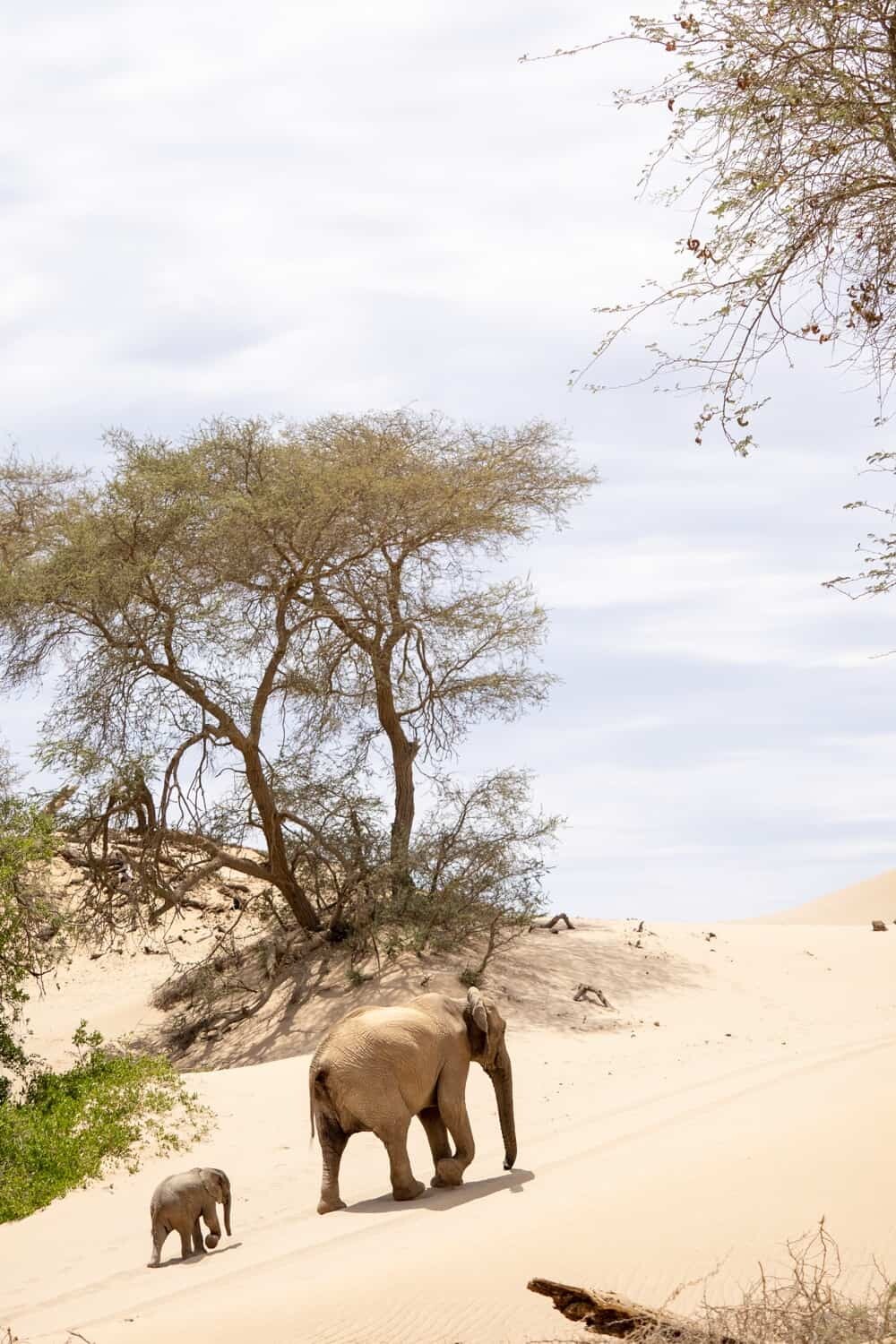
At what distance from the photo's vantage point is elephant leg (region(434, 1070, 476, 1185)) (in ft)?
35.3

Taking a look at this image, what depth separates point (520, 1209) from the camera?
9539 millimetres

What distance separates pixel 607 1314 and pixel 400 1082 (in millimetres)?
3936

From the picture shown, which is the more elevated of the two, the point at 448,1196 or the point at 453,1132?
the point at 453,1132

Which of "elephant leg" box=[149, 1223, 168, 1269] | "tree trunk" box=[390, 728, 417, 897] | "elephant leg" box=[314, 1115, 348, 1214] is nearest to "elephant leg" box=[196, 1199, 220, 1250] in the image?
"elephant leg" box=[149, 1223, 168, 1269]

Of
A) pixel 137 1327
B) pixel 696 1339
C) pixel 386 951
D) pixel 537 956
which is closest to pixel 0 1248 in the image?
pixel 137 1327

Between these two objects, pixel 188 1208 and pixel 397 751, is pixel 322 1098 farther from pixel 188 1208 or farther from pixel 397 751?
pixel 397 751

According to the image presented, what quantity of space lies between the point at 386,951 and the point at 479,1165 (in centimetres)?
913

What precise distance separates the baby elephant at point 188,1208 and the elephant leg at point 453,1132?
5.55 feet

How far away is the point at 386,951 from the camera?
821 inches

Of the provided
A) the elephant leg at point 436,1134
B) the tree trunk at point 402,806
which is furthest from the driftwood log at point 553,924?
the elephant leg at point 436,1134

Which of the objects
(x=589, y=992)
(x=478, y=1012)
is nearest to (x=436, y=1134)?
(x=478, y=1012)

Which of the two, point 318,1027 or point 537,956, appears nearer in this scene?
point 318,1027

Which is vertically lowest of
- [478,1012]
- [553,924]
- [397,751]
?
[478,1012]

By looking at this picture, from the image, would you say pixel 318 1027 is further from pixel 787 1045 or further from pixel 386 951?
pixel 787 1045
